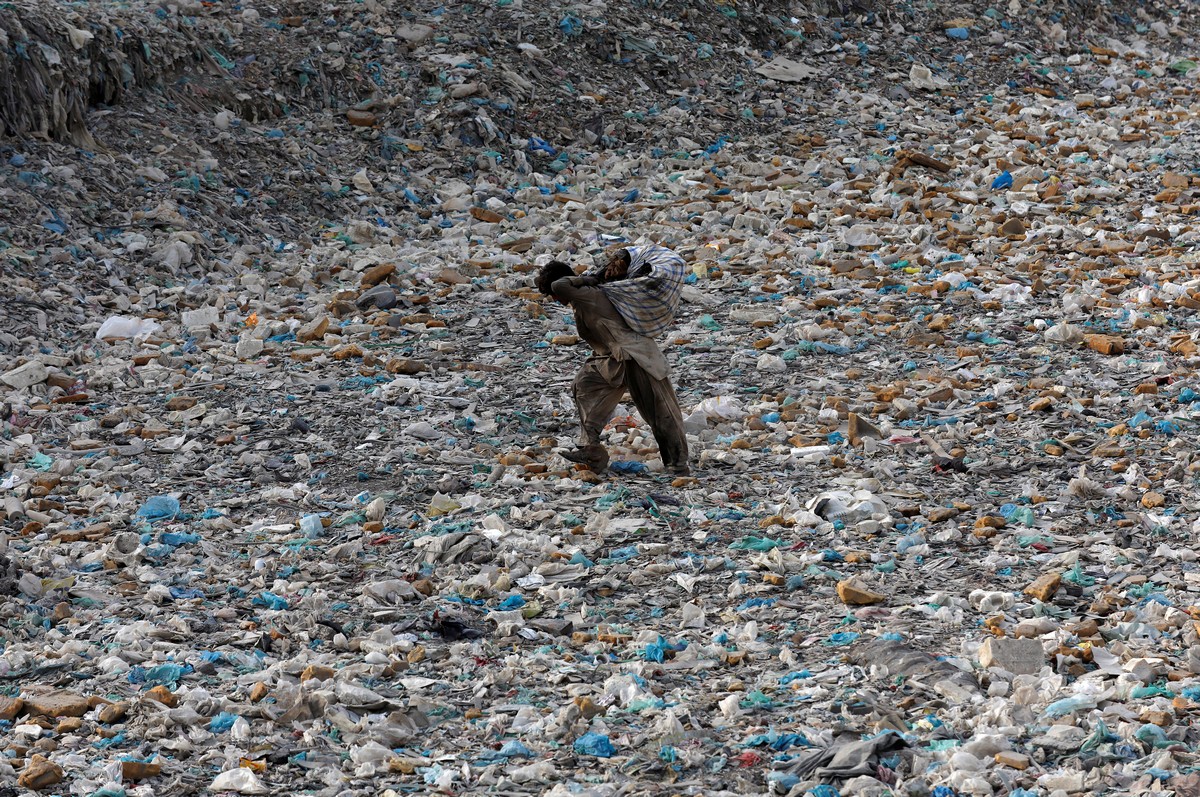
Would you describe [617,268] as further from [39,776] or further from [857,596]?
[39,776]

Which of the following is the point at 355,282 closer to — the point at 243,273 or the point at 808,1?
the point at 243,273

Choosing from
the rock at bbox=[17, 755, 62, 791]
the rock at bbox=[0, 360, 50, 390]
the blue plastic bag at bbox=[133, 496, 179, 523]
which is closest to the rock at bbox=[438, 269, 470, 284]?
the rock at bbox=[0, 360, 50, 390]

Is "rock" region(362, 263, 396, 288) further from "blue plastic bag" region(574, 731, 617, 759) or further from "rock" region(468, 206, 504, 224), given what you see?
"blue plastic bag" region(574, 731, 617, 759)

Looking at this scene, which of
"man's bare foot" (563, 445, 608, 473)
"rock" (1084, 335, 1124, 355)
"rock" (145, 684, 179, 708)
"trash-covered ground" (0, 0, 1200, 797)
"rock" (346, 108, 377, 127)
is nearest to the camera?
"trash-covered ground" (0, 0, 1200, 797)

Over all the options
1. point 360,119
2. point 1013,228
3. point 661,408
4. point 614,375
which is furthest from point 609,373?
point 360,119

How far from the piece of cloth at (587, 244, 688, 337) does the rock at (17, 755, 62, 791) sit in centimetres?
274

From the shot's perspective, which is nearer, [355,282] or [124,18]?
[355,282]

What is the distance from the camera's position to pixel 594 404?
5.38 meters

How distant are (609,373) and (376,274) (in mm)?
3009

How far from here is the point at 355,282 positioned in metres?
8.02

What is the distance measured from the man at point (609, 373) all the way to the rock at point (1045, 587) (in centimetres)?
167

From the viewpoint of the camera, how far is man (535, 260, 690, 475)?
5.15m

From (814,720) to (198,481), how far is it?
10.3ft

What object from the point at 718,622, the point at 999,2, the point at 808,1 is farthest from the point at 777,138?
the point at 718,622
